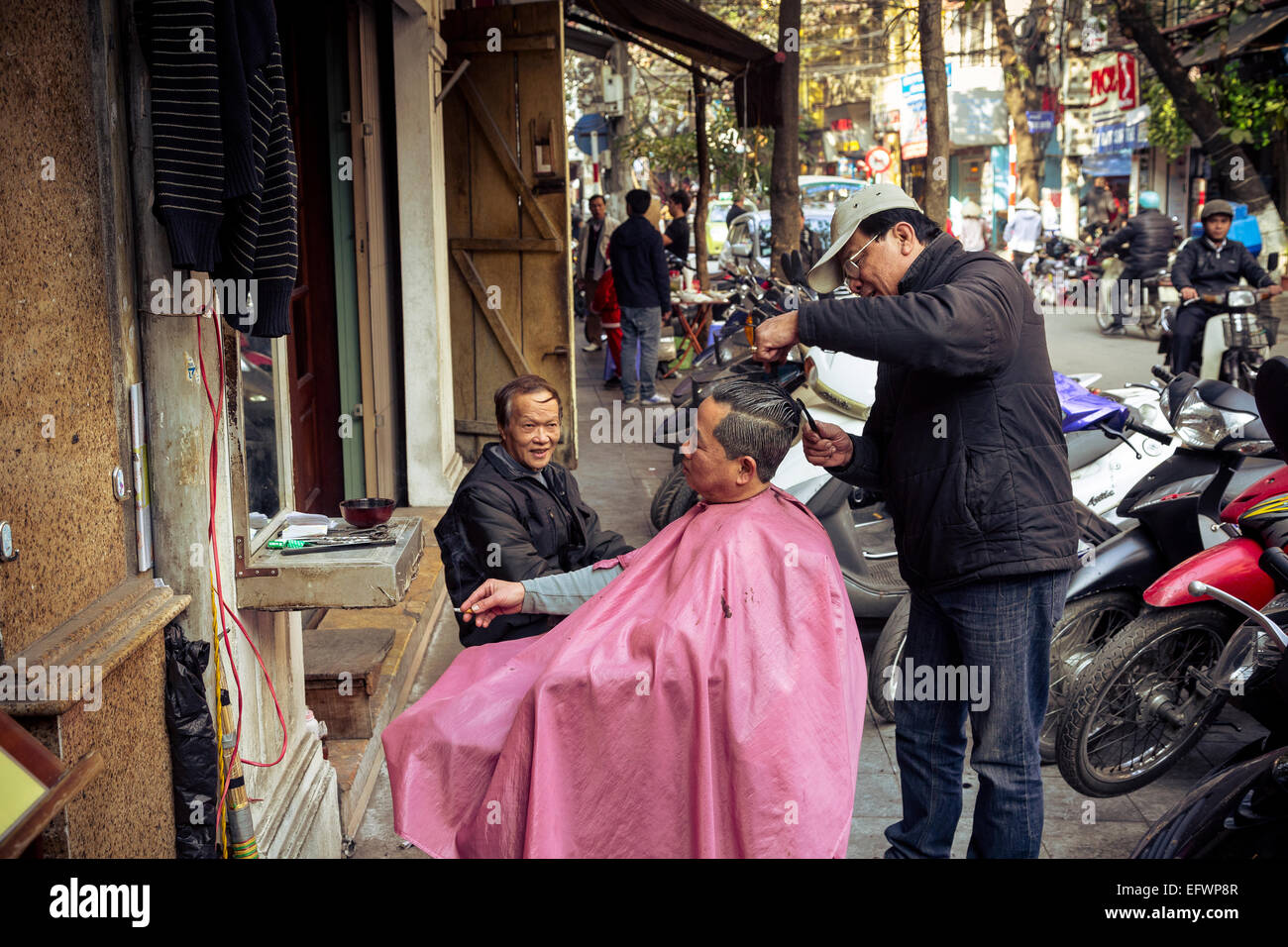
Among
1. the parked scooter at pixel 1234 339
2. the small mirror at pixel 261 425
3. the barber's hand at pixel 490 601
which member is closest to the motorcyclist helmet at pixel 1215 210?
the parked scooter at pixel 1234 339

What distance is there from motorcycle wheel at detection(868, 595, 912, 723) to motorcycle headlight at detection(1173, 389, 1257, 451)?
43.9 inches

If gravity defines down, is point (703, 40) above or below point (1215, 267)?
above

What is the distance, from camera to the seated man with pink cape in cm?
269

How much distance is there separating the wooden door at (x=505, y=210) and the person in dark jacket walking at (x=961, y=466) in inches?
180

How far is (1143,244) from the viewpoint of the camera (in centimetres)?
1549

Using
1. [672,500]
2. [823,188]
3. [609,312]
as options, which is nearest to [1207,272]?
[609,312]

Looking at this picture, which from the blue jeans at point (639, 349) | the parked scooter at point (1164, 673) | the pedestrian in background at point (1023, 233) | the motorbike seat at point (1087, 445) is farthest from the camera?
the pedestrian in background at point (1023, 233)

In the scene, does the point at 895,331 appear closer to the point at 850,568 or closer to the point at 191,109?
the point at 191,109

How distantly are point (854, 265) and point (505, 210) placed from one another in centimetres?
489

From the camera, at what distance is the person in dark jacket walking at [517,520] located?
11.2 ft

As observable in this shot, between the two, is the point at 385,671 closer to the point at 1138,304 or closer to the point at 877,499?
the point at 877,499

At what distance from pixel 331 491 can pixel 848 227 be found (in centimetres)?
414

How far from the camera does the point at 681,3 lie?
34.3 ft

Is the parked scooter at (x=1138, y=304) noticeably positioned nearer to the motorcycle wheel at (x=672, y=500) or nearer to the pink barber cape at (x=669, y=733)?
the motorcycle wheel at (x=672, y=500)
